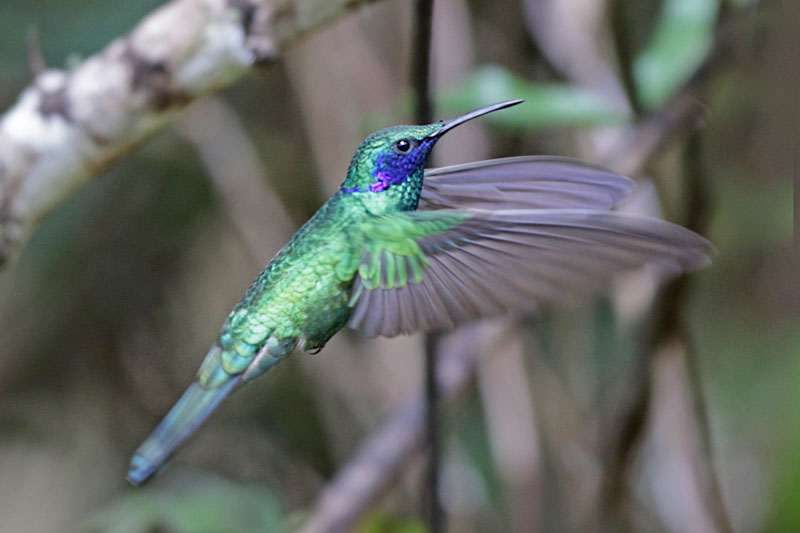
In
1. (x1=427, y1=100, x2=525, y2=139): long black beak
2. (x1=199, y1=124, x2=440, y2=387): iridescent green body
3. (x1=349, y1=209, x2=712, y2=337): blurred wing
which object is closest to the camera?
(x1=349, y1=209, x2=712, y2=337): blurred wing

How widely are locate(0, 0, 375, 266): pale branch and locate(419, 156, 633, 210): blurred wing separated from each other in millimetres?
254

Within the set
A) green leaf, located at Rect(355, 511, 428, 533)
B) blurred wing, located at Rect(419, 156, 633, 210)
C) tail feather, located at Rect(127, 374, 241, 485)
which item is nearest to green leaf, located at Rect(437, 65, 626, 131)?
blurred wing, located at Rect(419, 156, 633, 210)

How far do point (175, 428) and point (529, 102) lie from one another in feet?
2.81

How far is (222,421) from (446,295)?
2.14m

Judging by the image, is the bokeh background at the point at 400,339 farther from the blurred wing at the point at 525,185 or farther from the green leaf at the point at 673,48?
the blurred wing at the point at 525,185

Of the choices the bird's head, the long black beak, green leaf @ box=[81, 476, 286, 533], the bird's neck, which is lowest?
green leaf @ box=[81, 476, 286, 533]

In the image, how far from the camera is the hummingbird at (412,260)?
778mm

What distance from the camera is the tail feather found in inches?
30.6

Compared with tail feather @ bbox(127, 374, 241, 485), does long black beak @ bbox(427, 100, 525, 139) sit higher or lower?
higher

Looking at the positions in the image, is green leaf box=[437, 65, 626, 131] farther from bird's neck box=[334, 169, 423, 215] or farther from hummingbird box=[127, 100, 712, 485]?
bird's neck box=[334, 169, 423, 215]

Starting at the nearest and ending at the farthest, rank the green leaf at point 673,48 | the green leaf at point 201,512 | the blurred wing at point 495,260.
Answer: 1. the blurred wing at point 495,260
2. the green leaf at point 673,48
3. the green leaf at point 201,512

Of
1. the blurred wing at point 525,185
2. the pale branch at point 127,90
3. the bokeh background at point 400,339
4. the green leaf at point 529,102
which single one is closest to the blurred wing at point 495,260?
the blurred wing at point 525,185

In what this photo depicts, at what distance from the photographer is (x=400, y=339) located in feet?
7.68

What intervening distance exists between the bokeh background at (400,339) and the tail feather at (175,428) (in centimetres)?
82
